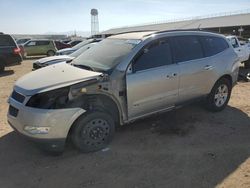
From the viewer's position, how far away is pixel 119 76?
15.4ft

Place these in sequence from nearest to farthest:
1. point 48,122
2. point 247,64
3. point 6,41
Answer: point 48,122 < point 6,41 < point 247,64

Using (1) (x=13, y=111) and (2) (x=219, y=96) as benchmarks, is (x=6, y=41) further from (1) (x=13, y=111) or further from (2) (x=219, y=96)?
(2) (x=219, y=96)

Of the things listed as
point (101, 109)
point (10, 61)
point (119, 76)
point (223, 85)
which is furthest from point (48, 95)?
point (10, 61)

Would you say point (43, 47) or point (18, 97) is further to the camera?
point (43, 47)

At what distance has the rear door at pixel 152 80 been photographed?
4.84 metres

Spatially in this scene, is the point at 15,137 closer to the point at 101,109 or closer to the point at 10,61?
the point at 101,109

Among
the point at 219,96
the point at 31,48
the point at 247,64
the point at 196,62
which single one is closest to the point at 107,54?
the point at 196,62

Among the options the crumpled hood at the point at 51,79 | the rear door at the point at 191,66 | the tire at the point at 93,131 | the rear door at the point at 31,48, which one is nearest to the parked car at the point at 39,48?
the rear door at the point at 31,48

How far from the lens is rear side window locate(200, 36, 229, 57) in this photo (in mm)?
6078

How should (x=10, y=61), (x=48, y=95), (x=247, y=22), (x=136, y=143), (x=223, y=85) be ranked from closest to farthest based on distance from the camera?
1. (x=48, y=95)
2. (x=136, y=143)
3. (x=223, y=85)
4. (x=10, y=61)
5. (x=247, y=22)

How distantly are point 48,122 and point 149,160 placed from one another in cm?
156

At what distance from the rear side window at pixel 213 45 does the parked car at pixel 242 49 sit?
7091mm

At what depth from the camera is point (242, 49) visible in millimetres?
13633

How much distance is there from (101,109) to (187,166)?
153 centimetres
